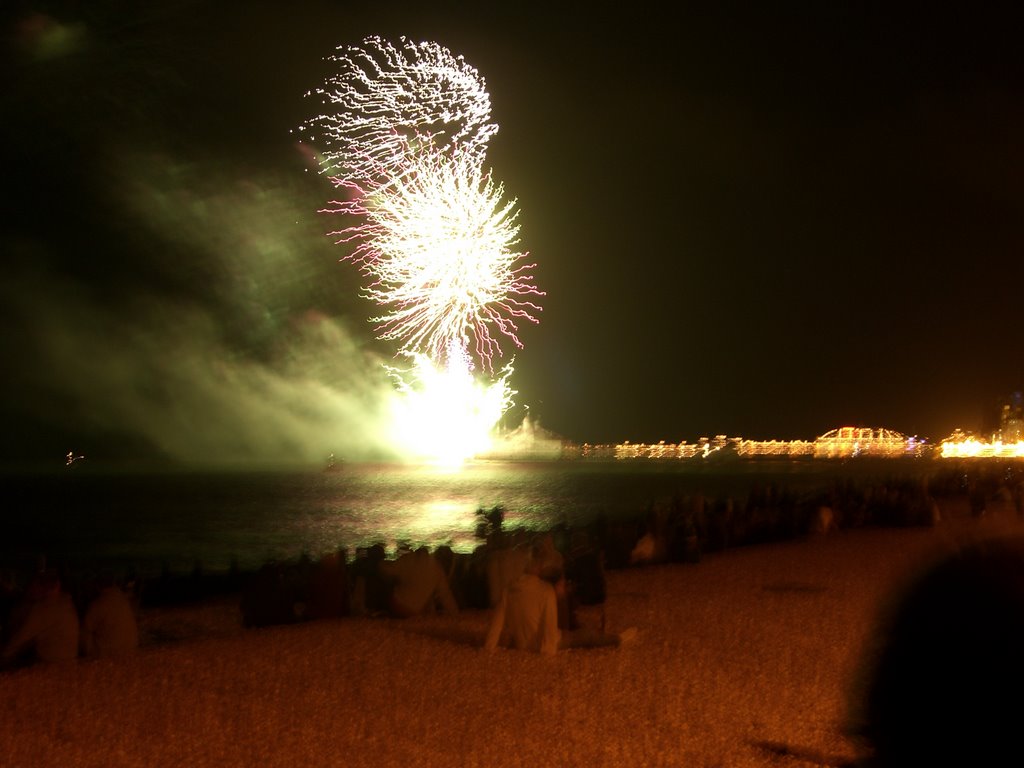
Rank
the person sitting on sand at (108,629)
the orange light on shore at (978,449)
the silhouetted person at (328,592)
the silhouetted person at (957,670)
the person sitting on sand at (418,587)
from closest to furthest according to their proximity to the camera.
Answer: the silhouetted person at (957,670), the person sitting on sand at (108,629), the person sitting on sand at (418,587), the silhouetted person at (328,592), the orange light on shore at (978,449)

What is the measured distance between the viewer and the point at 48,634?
8492 mm

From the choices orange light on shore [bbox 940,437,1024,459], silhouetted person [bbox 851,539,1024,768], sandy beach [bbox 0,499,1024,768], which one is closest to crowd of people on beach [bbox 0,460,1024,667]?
sandy beach [bbox 0,499,1024,768]

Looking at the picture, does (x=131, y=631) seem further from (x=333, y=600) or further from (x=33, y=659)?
(x=333, y=600)

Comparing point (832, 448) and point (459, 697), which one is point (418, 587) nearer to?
point (459, 697)

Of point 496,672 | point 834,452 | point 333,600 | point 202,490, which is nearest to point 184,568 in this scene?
point 333,600

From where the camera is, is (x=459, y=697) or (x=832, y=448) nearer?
(x=459, y=697)

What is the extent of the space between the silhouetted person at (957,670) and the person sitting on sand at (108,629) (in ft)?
26.0

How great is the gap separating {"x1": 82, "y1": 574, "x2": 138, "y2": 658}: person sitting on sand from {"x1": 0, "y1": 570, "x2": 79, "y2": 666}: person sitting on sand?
0.19 meters

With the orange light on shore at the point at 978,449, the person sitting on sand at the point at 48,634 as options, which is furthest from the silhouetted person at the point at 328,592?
the orange light on shore at the point at 978,449

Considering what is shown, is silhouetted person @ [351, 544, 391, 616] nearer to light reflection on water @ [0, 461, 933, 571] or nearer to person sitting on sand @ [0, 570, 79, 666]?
person sitting on sand @ [0, 570, 79, 666]

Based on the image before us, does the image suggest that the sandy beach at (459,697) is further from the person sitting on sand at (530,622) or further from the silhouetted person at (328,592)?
the silhouetted person at (328,592)

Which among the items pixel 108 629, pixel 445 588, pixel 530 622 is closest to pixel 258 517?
pixel 445 588

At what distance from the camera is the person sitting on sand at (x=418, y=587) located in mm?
10188

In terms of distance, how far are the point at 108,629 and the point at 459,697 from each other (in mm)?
3575
